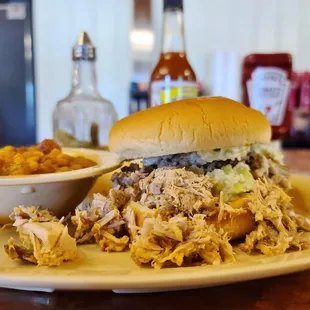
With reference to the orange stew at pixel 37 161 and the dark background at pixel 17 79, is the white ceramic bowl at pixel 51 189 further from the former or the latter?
the dark background at pixel 17 79

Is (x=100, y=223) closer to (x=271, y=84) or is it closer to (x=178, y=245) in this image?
(x=178, y=245)

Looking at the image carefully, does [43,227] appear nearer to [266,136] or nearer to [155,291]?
[155,291]

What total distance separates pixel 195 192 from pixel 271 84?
35.5 inches

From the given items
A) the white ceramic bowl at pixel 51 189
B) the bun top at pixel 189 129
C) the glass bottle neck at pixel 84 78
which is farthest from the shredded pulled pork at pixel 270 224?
the glass bottle neck at pixel 84 78

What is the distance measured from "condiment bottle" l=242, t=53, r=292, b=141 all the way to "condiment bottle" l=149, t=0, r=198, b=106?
0.27 meters

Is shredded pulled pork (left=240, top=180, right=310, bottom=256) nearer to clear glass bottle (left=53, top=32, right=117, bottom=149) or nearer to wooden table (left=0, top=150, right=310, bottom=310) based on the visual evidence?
wooden table (left=0, top=150, right=310, bottom=310)

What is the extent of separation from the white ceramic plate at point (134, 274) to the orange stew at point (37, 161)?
0.25 m

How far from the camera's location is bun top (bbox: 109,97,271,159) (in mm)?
920

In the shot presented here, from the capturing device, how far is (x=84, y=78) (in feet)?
5.30

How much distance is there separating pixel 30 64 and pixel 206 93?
130 cm

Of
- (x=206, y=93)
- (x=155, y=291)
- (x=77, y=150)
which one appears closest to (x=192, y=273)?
(x=155, y=291)

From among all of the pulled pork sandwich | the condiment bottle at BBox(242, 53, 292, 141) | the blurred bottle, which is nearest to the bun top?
the pulled pork sandwich

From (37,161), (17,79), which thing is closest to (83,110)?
(37,161)

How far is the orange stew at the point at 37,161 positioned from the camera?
1.01m
